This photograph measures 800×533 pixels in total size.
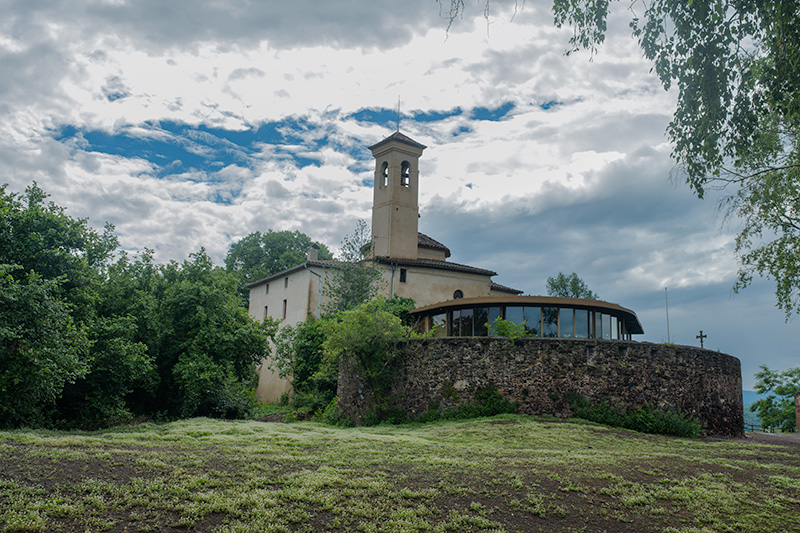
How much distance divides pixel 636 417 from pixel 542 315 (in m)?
5.78

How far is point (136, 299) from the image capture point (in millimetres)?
22500

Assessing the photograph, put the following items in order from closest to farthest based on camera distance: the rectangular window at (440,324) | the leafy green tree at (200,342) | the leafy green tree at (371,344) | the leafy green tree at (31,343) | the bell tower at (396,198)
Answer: the leafy green tree at (31,343), the leafy green tree at (371,344), the leafy green tree at (200,342), the rectangular window at (440,324), the bell tower at (396,198)

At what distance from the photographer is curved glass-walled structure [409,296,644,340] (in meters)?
24.5

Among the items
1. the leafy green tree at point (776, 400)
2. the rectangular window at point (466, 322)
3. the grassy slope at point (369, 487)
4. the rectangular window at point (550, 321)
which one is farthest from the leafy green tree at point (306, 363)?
the leafy green tree at point (776, 400)

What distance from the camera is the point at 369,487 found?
350 inches

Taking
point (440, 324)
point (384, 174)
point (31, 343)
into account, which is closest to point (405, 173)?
point (384, 174)

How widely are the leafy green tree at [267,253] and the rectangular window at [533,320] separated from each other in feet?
103

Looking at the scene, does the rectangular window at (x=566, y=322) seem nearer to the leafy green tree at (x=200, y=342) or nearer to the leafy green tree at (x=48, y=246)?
the leafy green tree at (x=200, y=342)

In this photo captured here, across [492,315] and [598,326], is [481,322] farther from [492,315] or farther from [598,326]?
[598,326]

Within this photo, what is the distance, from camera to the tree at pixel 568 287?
5338 cm

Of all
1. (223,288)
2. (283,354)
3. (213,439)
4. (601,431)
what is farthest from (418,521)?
(283,354)

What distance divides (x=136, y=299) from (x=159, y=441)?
36.4ft

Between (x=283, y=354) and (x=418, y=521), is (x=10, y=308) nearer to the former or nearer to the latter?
(x=418, y=521)

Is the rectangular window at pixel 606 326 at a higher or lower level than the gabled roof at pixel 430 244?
lower
